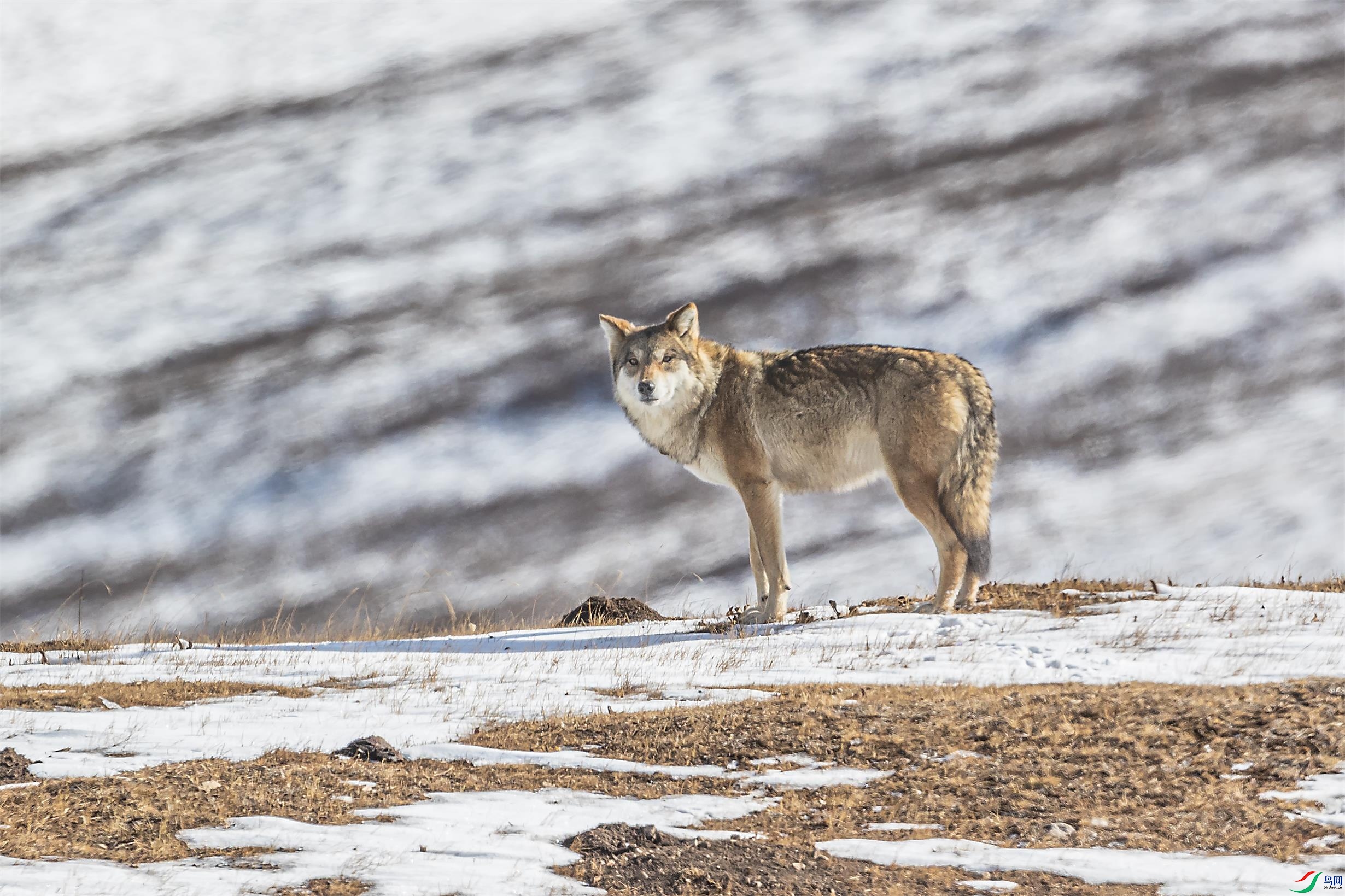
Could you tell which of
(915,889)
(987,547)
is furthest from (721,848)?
(987,547)

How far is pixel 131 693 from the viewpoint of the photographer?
9992mm

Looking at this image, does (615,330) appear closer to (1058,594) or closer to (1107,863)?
(1058,594)

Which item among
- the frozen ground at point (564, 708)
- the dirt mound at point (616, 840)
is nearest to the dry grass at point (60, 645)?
the frozen ground at point (564, 708)

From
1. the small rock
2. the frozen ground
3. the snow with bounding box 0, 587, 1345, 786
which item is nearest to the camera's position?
the frozen ground

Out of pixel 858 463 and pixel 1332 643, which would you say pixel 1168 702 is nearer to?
pixel 1332 643

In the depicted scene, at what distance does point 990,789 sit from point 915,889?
1.76 metres

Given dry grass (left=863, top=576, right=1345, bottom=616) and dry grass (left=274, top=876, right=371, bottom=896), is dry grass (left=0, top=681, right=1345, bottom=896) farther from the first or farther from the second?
dry grass (left=863, top=576, right=1345, bottom=616)

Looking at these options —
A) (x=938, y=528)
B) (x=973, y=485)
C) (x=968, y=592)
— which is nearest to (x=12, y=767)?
(x=938, y=528)

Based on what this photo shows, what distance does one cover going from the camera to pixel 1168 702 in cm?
888

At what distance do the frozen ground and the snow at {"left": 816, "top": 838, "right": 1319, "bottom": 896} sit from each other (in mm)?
14

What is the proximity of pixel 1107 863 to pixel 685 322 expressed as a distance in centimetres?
837

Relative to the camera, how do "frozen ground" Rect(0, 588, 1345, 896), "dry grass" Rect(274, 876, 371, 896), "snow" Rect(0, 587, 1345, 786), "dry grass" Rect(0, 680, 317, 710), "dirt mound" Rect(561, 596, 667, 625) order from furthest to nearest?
1. "dirt mound" Rect(561, 596, 667, 625)
2. "dry grass" Rect(0, 680, 317, 710)
3. "snow" Rect(0, 587, 1345, 786)
4. "frozen ground" Rect(0, 588, 1345, 896)
5. "dry grass" Rect(274, 876, 371, 896)

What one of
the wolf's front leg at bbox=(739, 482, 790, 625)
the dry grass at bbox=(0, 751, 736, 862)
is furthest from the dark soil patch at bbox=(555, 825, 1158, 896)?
the wolf's front leg at bbox=(739, 482, 790, 625)

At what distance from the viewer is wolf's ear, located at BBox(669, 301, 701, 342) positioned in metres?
13.4
